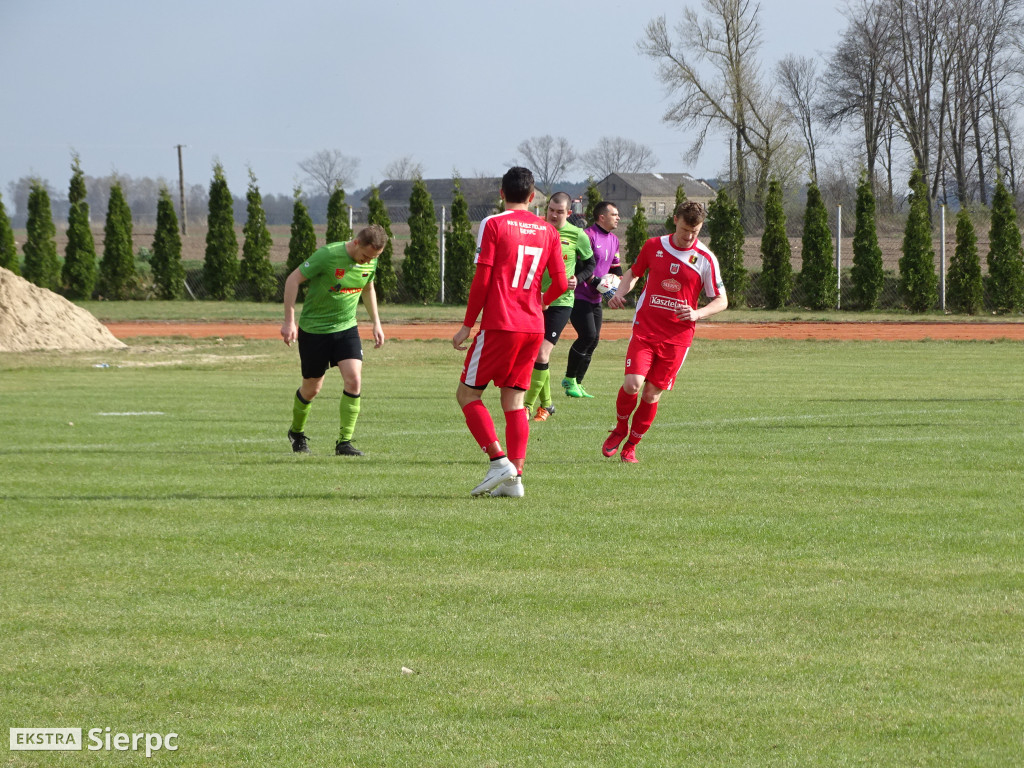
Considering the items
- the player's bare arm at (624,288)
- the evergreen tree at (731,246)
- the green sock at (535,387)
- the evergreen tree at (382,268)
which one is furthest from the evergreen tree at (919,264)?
the player's bare arm at (624,288)

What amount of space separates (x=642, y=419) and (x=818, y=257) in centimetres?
3100

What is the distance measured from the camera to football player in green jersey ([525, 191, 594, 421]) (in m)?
12.7

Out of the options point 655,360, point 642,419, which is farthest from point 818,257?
point 642,419

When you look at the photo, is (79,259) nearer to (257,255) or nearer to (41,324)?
(257,255)

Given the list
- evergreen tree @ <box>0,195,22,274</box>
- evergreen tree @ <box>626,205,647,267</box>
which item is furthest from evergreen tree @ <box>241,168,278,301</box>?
evergreen tree @ <box>626,205,647,267</box>

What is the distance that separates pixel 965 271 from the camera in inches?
1471

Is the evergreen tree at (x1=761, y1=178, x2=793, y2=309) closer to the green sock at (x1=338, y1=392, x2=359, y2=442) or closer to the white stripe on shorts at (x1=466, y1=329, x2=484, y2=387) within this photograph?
the green sock at (x1=338, y1=392, x2=359, y2=442)

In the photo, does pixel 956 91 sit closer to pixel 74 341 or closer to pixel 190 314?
pixel 190 314

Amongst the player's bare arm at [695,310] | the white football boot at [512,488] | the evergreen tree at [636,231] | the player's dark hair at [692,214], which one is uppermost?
the evergreen tree at [636,231]

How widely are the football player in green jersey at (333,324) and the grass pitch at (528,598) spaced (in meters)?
0.43

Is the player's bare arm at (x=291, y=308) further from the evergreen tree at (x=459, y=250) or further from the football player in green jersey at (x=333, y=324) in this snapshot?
the evergreen tree at (x=459, y=250)

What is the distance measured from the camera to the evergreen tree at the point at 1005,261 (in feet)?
121

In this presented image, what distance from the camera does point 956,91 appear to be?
→ 59.6m

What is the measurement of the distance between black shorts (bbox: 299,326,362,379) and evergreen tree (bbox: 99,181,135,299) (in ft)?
121
